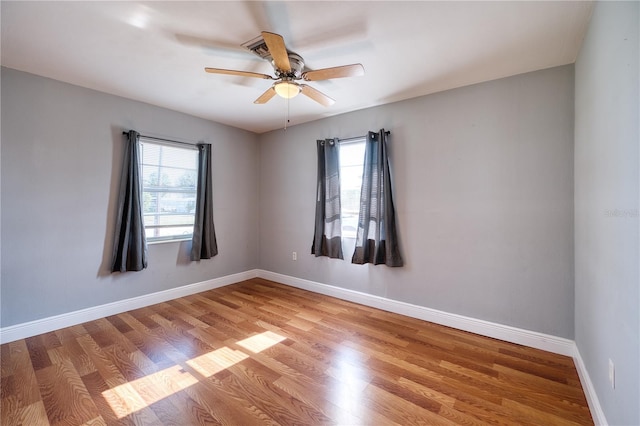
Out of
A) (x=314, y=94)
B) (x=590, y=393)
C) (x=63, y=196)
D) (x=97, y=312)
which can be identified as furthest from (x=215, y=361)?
(x=590, y=393)

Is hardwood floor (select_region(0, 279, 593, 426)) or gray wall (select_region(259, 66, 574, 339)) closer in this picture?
hardwood floor (select_region(0, 279, 593, 426))

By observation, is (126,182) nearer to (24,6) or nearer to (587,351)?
(24,6)

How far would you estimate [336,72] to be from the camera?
1.94 metres

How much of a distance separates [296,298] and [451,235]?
2.10m

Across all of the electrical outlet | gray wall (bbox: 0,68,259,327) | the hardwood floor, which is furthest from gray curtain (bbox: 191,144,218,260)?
the electrical outlet

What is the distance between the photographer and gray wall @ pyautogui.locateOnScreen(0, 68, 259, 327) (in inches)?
95.0

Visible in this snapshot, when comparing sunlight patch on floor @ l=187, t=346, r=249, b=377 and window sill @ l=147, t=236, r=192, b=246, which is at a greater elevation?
window sill @ l=147, t=236, r=192, b=246

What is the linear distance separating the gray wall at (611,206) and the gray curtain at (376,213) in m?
1.57

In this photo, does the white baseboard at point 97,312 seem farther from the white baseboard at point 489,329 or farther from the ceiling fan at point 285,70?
the ceiling fan at point 285,70

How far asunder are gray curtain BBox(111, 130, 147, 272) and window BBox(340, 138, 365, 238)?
8.08ft

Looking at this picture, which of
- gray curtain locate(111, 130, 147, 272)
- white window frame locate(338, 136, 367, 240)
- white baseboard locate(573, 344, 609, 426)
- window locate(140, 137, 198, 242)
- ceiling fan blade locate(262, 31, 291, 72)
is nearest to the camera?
white baseboard locate(573, 344, 609, 426)

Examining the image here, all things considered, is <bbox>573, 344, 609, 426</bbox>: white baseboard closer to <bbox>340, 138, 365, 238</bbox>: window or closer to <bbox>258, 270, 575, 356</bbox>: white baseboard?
<bbox>258, 270, 575, 356</bbox>: white baseboard

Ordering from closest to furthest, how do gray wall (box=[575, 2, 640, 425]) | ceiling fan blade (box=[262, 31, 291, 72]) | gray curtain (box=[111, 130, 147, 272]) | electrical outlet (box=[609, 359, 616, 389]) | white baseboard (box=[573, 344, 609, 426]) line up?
gray wall (box=[575, 2, 640, 425]), electrical outlet (box=[609, 359, 616, 389]), white baseboard (box=[573, 344, 609, 426]), ceiling fan blade (box=[262, 31, 291, 72]), gray curtain (box=[111, 130, 147, 272])

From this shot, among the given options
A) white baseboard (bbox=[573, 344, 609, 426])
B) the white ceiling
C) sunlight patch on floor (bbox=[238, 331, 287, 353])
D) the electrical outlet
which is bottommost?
sunlight patch on floor (bbox=[238, 331, 287, 353])
